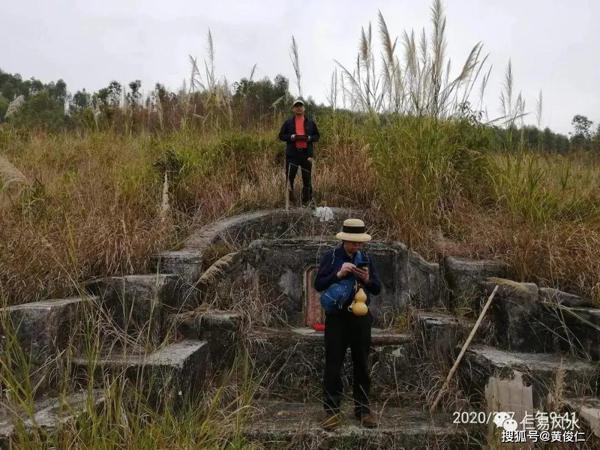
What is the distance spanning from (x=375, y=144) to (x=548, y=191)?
174cm

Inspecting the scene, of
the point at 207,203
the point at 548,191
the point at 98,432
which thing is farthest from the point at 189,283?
the point at 548,191

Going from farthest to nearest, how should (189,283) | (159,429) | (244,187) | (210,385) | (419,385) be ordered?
(244,187) < (189,283) < (419,385) < (210,385) < (159,429)

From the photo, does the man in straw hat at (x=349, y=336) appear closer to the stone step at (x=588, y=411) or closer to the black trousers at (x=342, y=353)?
the black trousers at (x=342, y=353)

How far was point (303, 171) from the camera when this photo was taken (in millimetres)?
5766

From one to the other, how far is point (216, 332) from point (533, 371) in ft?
7.51

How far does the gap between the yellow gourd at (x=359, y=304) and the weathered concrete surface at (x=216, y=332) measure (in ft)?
3.60

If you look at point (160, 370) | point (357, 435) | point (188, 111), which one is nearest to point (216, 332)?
point (160, 370)

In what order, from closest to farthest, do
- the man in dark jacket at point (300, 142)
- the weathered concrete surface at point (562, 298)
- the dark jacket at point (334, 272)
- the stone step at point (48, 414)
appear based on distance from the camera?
Result: the stone step at point (48, 414) < the dark jacket at point (334, 272) < the weathered concrete surface at point (562, 298) < the man in dark jacket at point (300, 142)

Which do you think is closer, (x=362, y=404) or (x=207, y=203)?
(x=362, y=404)

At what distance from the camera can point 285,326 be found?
464 cm

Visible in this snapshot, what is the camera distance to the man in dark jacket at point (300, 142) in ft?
18.7

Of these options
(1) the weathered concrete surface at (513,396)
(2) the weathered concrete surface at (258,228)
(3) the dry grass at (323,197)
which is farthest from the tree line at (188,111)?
(1) the weathered concrete surface at (513,396)

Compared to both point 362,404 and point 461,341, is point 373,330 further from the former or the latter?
point 362,404

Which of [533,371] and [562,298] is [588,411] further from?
[562,298]
